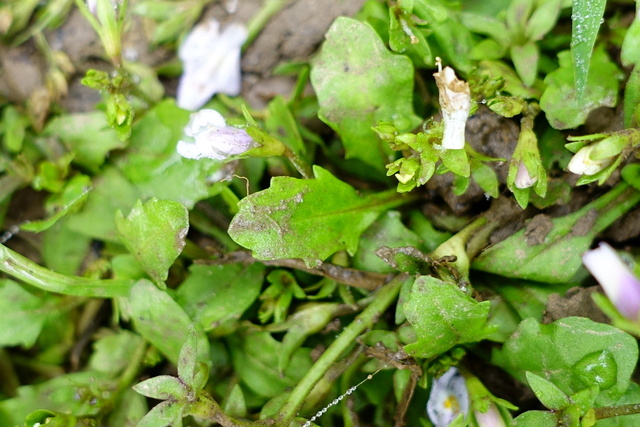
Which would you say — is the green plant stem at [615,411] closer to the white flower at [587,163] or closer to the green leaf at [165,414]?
the white flower at [587,163]

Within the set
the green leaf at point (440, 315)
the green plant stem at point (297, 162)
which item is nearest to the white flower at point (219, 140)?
the green plant stem at point (297, 162)

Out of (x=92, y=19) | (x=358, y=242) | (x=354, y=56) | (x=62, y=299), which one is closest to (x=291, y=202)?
(x=358, y=242)

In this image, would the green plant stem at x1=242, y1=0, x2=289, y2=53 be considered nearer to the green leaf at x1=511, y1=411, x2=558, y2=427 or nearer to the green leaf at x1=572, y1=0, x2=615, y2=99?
the green leaf at x1=572, y1=0, x2=615, y2=99

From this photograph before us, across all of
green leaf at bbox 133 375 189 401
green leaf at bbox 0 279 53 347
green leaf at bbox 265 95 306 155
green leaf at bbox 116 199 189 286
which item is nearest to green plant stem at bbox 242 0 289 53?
green leaf at bbox 265 95 306 155

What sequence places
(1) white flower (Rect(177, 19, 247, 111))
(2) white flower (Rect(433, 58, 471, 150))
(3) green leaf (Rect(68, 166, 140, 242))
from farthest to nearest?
1. (1) white flower (Rect(177, 19, 247, 111))
2. (3) green leaf (Rect(68, 166, 140, 242))
3. (2) white flower (Rect(433, 58, 471, 150))

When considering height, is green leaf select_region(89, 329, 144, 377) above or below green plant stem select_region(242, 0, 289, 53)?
below

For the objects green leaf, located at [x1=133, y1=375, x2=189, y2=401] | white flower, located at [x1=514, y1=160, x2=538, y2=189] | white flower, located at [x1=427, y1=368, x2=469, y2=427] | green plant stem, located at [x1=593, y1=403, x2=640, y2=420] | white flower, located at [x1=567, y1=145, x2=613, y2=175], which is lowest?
Answer: white flower, located at [x1=427, y1=368, x2=469, y2=427]

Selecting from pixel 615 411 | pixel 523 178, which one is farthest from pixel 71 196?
pixel 615 411
